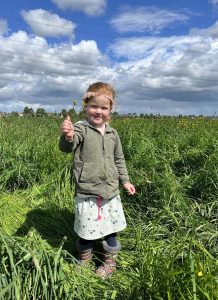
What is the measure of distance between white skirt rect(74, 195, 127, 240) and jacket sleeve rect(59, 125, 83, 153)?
1.30 ft

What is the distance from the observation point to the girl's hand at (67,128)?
3.04 metres

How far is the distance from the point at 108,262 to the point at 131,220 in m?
0.70

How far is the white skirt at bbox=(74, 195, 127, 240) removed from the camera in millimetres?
3332

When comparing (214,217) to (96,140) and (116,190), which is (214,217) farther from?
(96,140)

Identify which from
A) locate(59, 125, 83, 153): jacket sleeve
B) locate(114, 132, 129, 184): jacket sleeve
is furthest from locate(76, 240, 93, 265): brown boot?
locate(59, 125, 83, 153): jacket sleeve

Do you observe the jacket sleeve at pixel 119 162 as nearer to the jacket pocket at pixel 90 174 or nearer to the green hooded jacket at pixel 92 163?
the green hooded jacket at pixel 92 163

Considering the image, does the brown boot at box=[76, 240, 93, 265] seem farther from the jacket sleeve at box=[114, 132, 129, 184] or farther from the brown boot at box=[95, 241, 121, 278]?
the jacket sleeve at box=[114, 132, 129, 184]

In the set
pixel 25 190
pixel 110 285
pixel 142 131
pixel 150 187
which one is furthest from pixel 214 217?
pixel 142 131

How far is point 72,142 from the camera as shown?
318 cm

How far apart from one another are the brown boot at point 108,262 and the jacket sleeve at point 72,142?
81 cm

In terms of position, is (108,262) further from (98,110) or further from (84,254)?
(98,110)

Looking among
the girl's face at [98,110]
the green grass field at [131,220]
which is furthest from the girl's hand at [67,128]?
the green grass field at [131,220]

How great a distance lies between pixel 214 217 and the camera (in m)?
3.83

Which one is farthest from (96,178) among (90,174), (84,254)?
(84,254)
